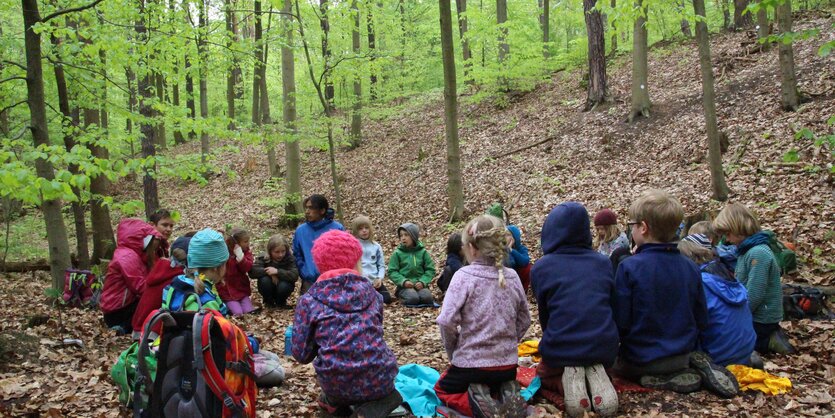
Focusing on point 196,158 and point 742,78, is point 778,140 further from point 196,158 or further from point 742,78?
point 196,158

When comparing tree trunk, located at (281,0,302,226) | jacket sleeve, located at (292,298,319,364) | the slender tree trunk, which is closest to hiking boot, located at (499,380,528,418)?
jacket sleeve, located at (292,298,319,364)

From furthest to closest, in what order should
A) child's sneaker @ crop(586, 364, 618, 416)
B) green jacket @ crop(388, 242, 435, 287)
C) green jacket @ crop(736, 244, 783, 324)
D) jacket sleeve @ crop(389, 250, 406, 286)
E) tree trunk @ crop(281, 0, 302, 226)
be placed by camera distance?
tree trunk @ crop(281, 0, 302, 226)
green jacket @ crop(388, 242, 435, 287)
jacket sleeve @ crop(389, 250, 406, 286)
green jacket @ crop(736, 244, 783, 324)
child's sneaker @ crop(586, 364, 618, 416)

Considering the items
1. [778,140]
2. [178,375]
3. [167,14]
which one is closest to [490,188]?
[778,140]

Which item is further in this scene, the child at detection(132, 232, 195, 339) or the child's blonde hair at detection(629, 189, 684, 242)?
the child at detection(132, 232, 195, 339)

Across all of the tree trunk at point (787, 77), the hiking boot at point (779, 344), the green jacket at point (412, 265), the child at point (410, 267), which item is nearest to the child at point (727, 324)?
the hiking boot at point (779, 344)

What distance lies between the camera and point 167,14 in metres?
8.27

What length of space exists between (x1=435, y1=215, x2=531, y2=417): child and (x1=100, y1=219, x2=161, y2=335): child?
3.63m

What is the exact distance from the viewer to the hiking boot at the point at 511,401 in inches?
139

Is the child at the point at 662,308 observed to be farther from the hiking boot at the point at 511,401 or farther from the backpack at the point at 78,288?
the backpack at the point at 78,288

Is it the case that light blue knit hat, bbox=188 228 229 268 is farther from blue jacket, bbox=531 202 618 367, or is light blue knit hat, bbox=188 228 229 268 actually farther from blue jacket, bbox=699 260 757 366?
blue jacket, bbox=699 260 757 366

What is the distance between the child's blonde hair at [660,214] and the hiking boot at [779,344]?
162cm

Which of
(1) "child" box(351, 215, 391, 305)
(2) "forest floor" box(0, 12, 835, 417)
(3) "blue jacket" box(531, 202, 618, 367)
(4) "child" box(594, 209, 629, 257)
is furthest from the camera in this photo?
(1) "child" box(351, 215, 391, 305)

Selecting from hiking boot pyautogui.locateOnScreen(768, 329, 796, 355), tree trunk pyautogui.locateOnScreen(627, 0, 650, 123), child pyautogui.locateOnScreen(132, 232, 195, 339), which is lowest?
hiking boot pyautogui.locateOnScreen(768, 329, 796, 355)

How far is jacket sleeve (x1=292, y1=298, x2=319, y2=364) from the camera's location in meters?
3.54
